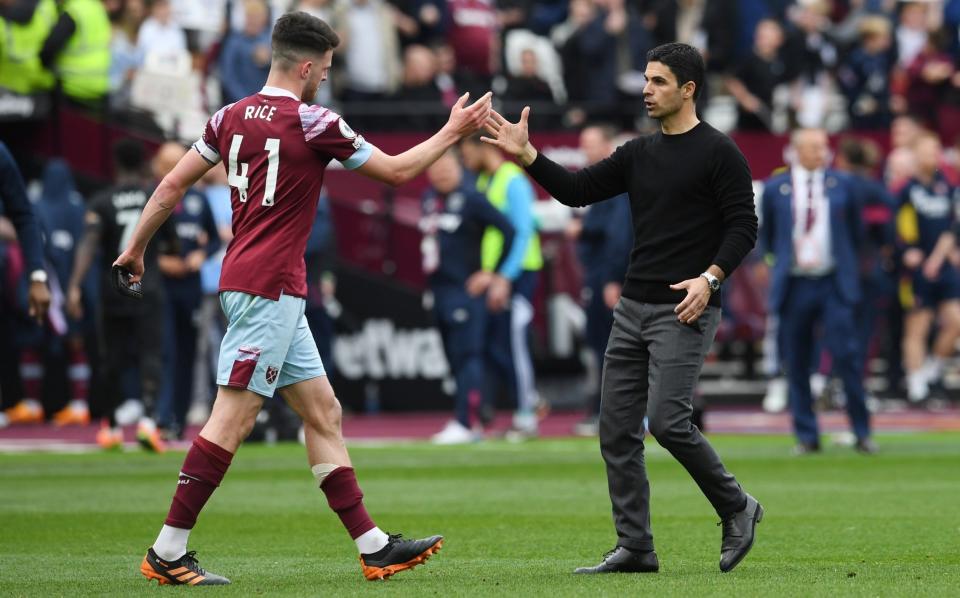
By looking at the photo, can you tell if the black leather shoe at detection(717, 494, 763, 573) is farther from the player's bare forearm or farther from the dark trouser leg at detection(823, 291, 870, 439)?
the dark trouser leg at detection(823, 291, 870, 439)

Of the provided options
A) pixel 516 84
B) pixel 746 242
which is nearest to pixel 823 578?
pixel 746 242

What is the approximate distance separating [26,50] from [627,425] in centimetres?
1376

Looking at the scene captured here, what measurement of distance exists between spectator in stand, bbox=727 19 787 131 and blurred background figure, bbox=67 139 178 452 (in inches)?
411

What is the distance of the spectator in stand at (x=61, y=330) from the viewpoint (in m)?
18.8

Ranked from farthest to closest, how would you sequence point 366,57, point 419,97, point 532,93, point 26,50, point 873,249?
point 532,93 → point 366,57 → point 419,97 → point 26,50 → point 873,249

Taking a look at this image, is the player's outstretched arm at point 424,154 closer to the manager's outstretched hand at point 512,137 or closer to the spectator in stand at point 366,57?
the manager's outstretched hand at point 512,137

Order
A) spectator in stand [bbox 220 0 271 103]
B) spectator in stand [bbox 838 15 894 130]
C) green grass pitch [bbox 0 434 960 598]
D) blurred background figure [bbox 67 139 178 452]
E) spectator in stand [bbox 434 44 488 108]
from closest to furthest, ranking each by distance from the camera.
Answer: green grass pitch [bbox 0 434 960 598] < blurred background figure [bbox 67 139 178 452] < spectator in stand [bbox 220 0 271 103] < spectator in stand [bbox 434 44 488 108] < spectator in stand [bbox 838 15 894 130]

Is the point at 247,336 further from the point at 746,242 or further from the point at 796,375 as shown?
the point at 796,375

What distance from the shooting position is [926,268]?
21.1 metres

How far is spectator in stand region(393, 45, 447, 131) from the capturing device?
22.3 metres

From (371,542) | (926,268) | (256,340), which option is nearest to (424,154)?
(256,340)

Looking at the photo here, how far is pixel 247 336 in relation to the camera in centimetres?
730

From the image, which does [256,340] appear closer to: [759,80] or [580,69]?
[580,69]

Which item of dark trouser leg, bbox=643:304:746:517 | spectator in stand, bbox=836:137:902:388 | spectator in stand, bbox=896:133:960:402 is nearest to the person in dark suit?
spectator in stand, bbox=836:137:902:388
